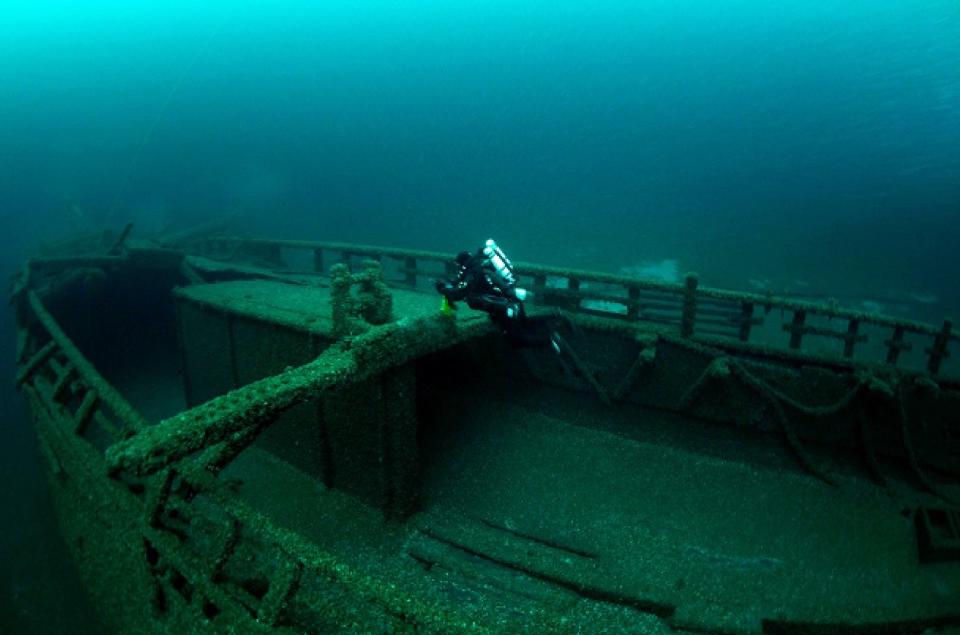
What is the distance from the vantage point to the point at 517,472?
5.94 metres

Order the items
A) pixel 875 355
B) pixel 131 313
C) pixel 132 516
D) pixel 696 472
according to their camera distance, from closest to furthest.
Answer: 1. pixel 132 516
2. pixel 696 472
3. pixel 131 313
4. pixel 875 355

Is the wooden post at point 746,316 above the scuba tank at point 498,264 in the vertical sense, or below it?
below

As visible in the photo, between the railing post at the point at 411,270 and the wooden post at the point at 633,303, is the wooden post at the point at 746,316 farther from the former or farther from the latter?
the railing post at the point at 411,270

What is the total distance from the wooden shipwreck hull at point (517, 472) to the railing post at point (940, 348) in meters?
0.04

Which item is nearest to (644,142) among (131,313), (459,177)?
(459,177)

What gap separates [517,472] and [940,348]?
5.11 metres

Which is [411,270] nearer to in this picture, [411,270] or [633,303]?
[411,270]

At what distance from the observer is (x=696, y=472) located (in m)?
5.88

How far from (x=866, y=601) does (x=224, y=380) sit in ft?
25.4

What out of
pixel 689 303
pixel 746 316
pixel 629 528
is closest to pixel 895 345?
pixel 746 316

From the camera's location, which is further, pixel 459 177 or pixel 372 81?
pixel 372 81

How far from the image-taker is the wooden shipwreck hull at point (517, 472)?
3.59m

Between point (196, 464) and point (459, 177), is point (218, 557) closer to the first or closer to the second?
point (196, 464)

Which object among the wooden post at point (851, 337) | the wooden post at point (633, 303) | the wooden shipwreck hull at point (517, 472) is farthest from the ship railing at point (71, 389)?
the wooden post at point (851, 337)
